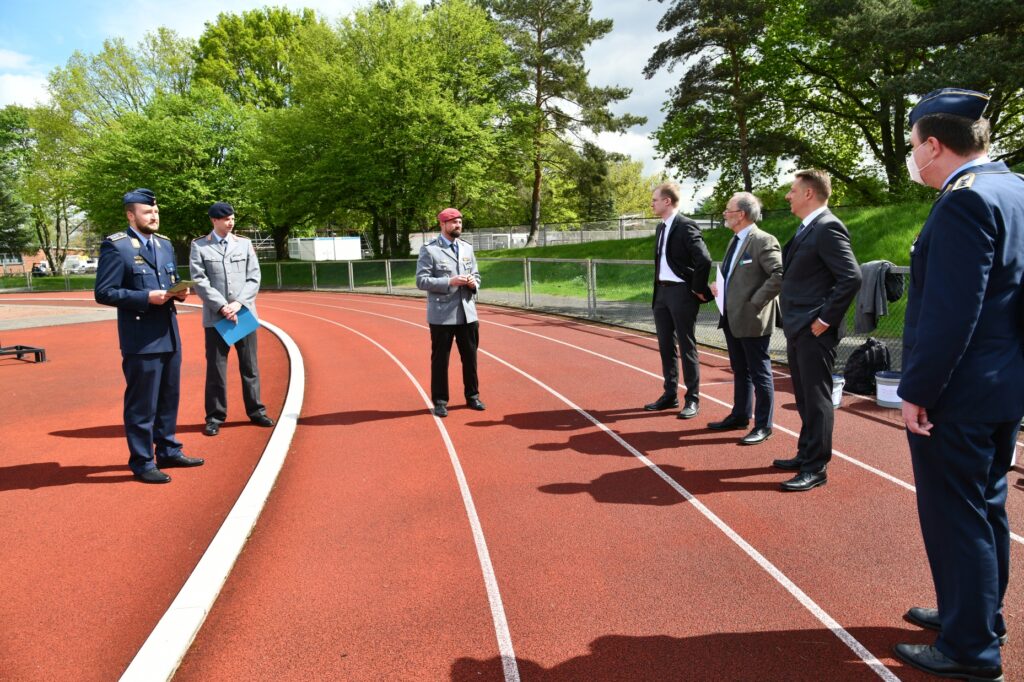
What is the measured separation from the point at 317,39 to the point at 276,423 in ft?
113

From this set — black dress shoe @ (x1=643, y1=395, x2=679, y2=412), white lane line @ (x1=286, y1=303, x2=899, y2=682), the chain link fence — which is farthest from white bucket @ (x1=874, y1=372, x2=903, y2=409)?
white lane line @ (x1=286, y1=303, x2=899, y2=682)

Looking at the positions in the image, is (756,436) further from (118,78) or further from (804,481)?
(118,78)

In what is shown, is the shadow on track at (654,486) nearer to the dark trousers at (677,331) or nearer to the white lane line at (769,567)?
the white lane line at (769,567)

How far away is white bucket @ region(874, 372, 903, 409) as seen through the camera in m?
6.80

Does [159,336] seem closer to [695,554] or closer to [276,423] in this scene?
[276,423]

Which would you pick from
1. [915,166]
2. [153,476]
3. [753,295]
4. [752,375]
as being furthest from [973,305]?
[153,476]

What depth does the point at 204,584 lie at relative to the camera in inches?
136

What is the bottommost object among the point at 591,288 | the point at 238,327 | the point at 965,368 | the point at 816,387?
the point at 816,387

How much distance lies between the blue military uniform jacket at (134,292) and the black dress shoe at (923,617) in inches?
201

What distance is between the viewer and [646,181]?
8250 centimetres

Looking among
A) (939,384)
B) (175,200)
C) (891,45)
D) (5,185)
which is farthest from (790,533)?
(5,185)

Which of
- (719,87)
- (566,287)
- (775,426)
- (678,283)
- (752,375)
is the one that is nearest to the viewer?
(752,375)

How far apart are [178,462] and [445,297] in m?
2.90

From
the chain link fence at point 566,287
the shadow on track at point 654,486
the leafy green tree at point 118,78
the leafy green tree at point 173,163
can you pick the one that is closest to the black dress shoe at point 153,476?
the shadow on track at point 654,486
